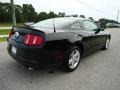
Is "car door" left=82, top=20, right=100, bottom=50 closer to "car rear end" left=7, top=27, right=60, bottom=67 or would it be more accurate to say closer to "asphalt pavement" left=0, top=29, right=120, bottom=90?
"asphalt pavement" left=0, top=29, right=120, bottom=90

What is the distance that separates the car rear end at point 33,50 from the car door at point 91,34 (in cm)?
167

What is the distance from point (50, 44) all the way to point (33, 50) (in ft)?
1.27

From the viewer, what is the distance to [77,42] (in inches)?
Answer: 147

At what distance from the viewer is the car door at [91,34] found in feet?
14.4

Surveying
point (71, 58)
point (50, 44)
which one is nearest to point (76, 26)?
point (71, 58)

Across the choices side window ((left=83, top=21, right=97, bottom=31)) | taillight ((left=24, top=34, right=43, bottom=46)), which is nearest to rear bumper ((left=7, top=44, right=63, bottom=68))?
taillight ((left=24, top=34, right=43, bottom=46))

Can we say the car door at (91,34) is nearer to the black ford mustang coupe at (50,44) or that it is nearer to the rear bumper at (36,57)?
the black ford mustang coupe at (50,44)

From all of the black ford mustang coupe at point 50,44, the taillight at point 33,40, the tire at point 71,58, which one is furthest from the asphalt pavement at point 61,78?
the taillight at point 33,40

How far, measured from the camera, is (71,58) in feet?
12.2

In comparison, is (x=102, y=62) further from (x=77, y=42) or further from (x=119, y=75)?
(x=77, y=42)

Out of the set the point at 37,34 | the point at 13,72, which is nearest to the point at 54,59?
the point at 37,34

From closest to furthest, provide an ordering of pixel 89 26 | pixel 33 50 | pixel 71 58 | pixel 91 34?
pixel 33 50
pixel 71 58
pixel 91 34
pixel 89 26

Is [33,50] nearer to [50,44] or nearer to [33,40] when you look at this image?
[33,40]

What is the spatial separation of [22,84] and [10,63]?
1331 millimetres
